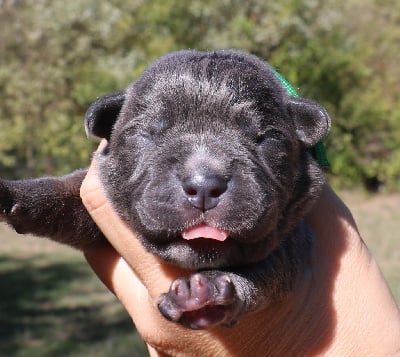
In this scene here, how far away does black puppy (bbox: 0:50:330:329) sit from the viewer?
239 centimetres

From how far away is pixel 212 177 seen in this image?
2361mm

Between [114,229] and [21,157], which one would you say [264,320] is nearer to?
[114,229]

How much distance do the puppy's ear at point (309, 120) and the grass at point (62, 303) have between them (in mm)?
4653

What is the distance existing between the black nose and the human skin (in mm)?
600

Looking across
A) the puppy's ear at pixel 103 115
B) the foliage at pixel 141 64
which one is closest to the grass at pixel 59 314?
the puppy's ear at pixel 103 115

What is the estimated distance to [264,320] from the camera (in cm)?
303

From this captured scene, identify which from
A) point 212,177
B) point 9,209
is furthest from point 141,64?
point 212,177

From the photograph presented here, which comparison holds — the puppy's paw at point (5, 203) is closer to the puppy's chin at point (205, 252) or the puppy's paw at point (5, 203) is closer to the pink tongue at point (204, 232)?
the puppy's chin at point (205, 252)

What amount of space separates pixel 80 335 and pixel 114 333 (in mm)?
425

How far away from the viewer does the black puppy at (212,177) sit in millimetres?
2393

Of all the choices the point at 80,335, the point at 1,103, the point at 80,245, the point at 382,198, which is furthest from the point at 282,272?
the point at 1,103

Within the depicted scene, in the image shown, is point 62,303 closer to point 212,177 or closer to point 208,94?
point 208,94

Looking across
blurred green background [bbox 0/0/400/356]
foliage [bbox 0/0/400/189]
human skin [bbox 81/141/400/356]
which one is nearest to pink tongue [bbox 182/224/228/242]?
human skin [bbox 81/141/400/356]

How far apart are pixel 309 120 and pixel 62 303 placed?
22.8ft
